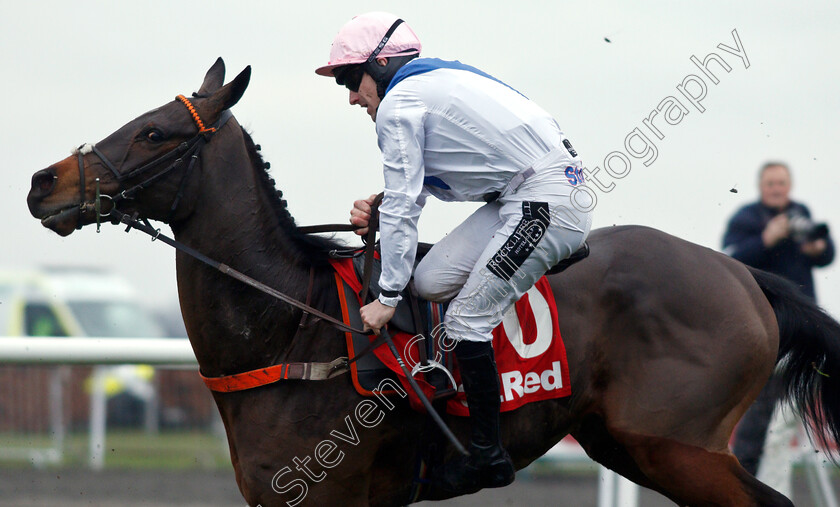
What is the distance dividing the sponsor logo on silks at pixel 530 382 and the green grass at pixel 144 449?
2.70 metres

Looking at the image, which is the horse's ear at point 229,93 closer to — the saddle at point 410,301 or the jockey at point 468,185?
Answer: the jockey at point 468,185

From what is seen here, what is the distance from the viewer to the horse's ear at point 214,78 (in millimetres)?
3287

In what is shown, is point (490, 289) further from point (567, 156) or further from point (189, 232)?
point (189, 232)

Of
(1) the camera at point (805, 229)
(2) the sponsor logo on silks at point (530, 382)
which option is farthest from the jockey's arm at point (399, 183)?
(1) the camera at point (805, 229)

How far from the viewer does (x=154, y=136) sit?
3102 millimetres

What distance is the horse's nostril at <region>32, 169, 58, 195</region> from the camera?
3014 mm

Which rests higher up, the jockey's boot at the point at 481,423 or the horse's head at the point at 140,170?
the horse's head at the point at 140,170

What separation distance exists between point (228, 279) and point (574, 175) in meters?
1.27

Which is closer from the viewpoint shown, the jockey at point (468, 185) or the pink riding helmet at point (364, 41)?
the jockey at point (468, 185)

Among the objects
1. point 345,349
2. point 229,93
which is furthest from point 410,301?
point 229,93

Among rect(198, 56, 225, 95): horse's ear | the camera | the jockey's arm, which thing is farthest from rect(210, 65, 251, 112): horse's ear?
the camera

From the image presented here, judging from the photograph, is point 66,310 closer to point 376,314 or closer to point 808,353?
point 376,314

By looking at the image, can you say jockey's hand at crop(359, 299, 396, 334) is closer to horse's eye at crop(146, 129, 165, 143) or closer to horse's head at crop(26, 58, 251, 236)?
horse's head at crop(26, 58, 251, 236)

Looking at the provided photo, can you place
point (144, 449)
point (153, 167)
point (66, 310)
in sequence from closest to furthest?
point (153, 167), point (144, 449), point (66, 310)
